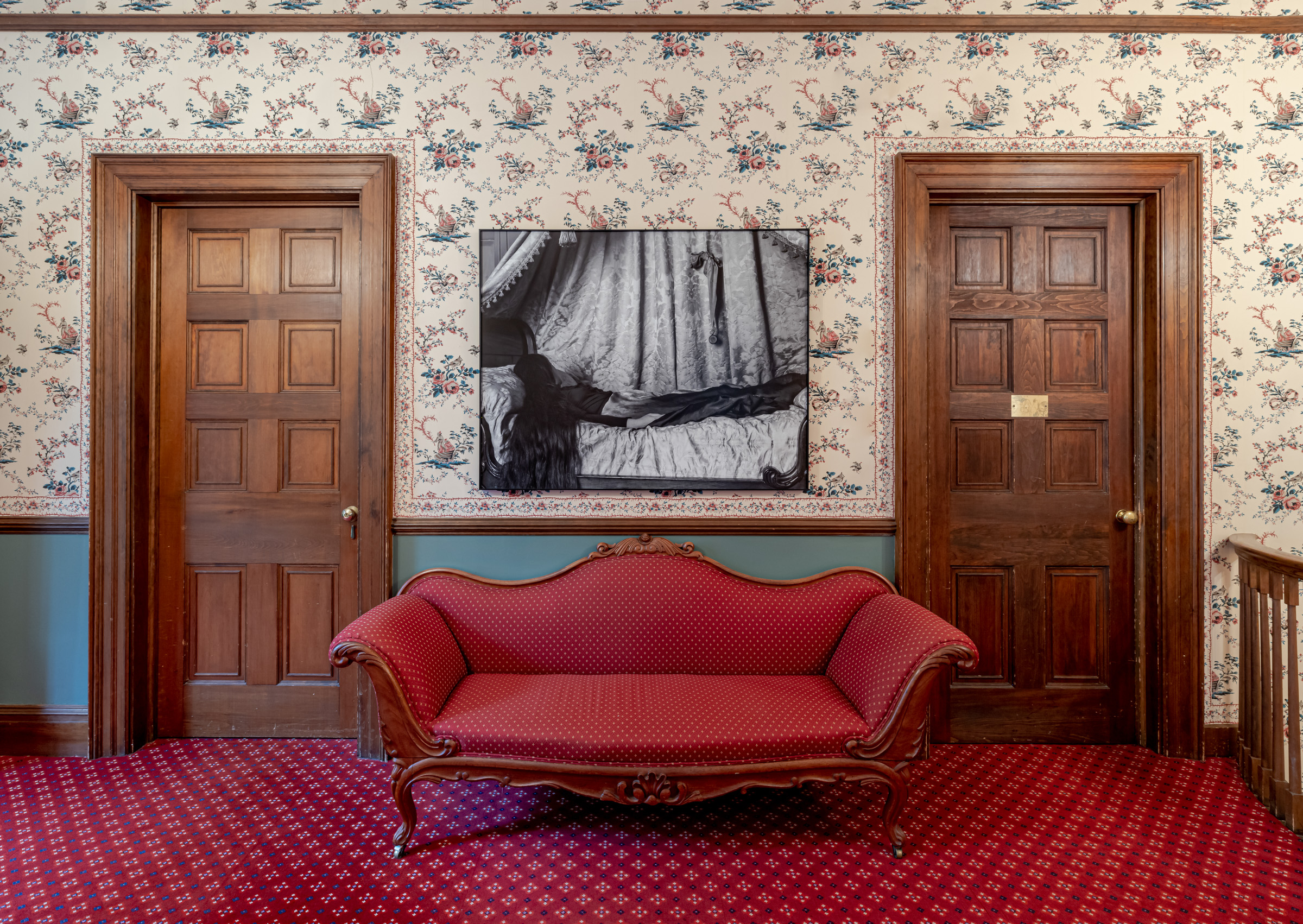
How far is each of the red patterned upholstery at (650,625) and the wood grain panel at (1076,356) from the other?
125cm

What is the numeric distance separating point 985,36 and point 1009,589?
2.36 m

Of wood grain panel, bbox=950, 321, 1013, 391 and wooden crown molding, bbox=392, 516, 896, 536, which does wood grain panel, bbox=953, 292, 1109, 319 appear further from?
wooden crown molding, bbox=392, 516, 896, 536

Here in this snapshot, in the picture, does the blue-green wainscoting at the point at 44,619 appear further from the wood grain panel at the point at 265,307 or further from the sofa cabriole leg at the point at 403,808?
the sofa cabriole leg at the point at 403,808

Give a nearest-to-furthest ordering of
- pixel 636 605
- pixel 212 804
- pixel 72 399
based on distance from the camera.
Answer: pixel 212 804 < pixel 636 605 < pixel 72 399

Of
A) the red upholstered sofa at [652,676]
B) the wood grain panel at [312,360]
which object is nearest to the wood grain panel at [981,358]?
the red upholstered sofa at [652,676]

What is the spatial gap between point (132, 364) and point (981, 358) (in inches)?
143

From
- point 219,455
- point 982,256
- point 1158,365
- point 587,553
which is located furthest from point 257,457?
point 1158,365

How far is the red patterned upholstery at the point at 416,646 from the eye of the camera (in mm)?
1985

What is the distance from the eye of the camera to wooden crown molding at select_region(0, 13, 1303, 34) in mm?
2598

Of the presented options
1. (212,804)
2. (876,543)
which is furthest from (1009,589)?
(212,804)

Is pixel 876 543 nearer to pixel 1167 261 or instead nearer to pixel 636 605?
pixel 636 605

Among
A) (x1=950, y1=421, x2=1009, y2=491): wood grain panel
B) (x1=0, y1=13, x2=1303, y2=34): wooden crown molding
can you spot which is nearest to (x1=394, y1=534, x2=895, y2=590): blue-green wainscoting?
(x1=950, y1=421, x2=1009, y2=491): wood grain panel

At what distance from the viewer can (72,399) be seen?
8.68 ft

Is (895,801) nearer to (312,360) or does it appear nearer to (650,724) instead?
(650,724)
